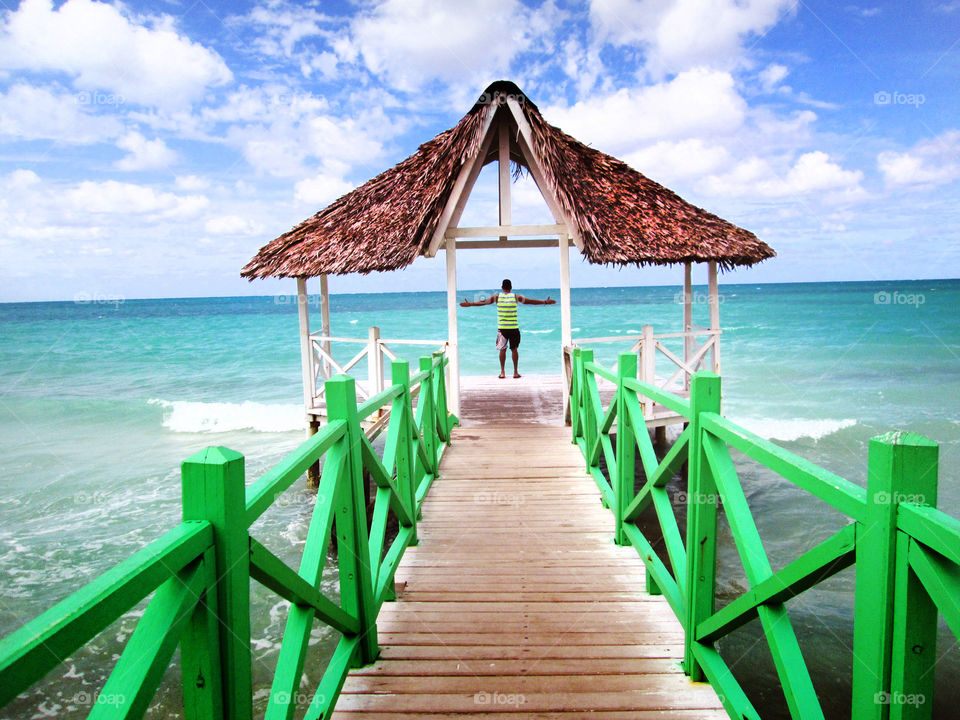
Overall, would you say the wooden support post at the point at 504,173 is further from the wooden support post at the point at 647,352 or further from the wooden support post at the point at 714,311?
the wooden support post at the point at 714,311

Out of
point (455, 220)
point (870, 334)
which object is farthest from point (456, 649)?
point (870, 334)

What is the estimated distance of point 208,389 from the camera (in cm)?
1955

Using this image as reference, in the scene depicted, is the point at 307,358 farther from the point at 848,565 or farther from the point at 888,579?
the point at 888,579

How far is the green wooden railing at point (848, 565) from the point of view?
129cm

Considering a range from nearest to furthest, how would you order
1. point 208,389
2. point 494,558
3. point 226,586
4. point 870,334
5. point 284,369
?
point 226,586 < point 494,558 < point 208,389 < point 284,369 < point 870,334

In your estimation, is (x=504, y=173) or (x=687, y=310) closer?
(x=504, y=173)

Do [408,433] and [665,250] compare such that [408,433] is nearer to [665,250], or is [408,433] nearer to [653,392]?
[653,392]

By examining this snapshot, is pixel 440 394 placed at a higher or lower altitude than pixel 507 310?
lower

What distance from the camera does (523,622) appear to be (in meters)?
3.11

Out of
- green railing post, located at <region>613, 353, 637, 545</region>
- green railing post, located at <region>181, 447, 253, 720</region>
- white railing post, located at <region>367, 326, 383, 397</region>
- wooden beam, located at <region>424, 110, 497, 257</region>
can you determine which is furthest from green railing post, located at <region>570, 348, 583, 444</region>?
green railing post, located at <region>181, 447, 253, 720</region>

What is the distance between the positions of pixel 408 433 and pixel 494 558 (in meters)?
0.96

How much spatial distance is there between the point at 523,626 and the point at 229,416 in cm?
1441

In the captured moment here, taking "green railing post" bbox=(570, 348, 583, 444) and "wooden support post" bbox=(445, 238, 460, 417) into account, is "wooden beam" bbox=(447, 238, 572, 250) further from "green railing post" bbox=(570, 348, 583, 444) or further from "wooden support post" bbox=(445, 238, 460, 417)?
"green railing post" bbox=(570, 348, 583, 444)

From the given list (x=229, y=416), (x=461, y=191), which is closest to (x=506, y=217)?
(x=461, y=191)
